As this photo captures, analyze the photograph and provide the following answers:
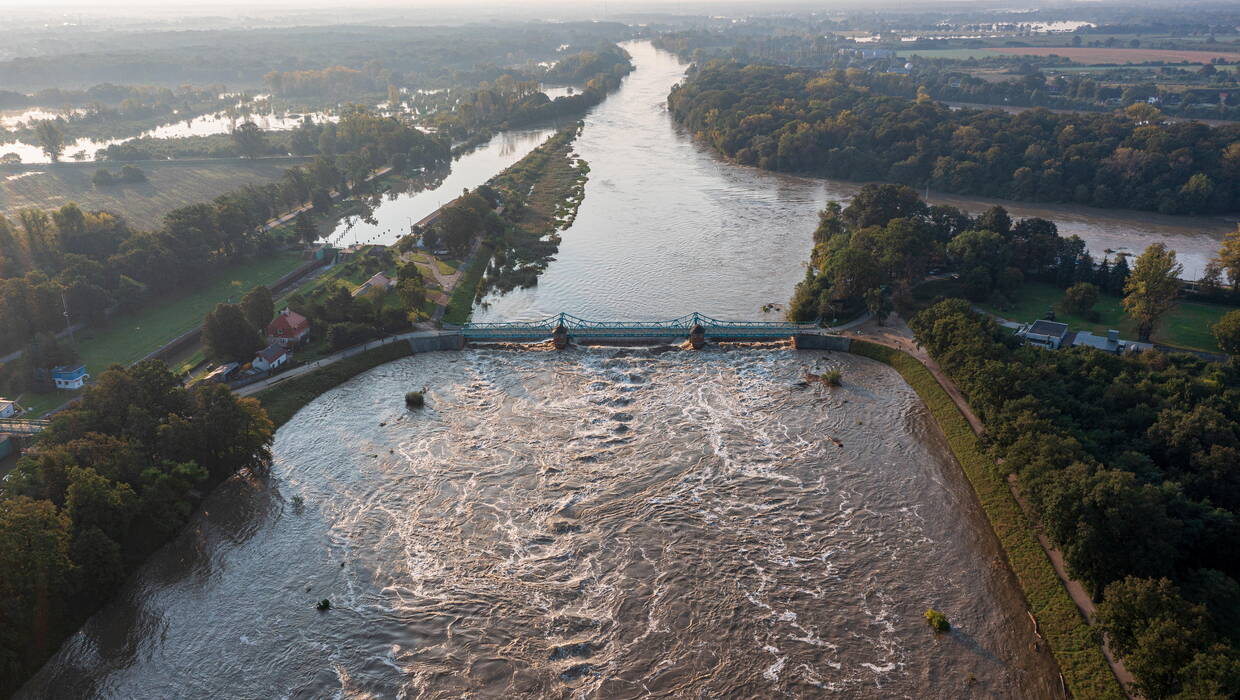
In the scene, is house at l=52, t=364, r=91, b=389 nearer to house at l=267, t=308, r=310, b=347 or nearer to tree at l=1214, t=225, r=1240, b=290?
house at l=267, t=308, r=310, b=347

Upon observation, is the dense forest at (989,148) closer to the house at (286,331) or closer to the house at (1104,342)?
the house at (1104,342)

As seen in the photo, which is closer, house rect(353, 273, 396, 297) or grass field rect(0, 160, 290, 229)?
house rect(353, 273, 396, 297)

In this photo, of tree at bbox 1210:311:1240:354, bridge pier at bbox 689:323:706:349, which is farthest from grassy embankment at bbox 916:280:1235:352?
bridge pier at bbox 689:323:706:349

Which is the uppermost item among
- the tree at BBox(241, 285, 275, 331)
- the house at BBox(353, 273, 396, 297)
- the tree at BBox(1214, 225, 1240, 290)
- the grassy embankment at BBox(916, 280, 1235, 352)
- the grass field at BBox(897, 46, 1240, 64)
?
the grass field at BBox(897, 46, 1240, 64)

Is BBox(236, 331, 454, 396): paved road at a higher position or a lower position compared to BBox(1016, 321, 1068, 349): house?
lower

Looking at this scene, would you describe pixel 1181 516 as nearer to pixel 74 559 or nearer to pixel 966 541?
pixel 966 541

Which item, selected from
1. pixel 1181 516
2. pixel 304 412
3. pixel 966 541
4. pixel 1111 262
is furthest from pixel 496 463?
pixel 1111 262

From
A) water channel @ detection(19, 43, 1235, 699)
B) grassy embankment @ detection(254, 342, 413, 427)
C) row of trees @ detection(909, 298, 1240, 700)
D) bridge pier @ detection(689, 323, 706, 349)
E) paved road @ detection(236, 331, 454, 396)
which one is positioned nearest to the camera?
row of trees @ detection(909, 298, 1240, 700)
